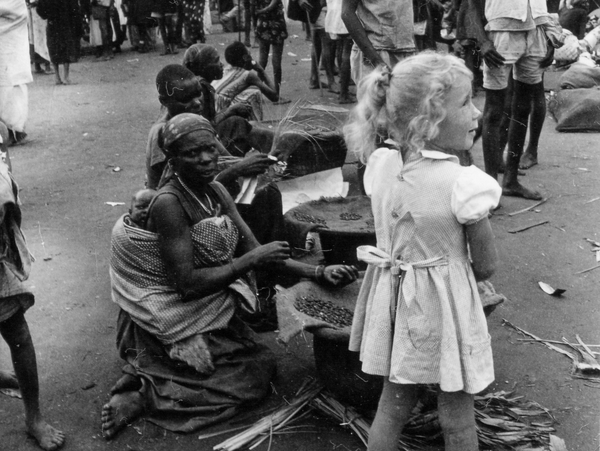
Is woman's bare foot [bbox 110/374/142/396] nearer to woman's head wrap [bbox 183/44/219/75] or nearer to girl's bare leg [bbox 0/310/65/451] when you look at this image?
girl's bare leg [bbox 0/310/65/451]

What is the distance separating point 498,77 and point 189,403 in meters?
3.56

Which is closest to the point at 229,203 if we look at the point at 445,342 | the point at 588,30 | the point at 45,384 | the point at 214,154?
the point at 214,154

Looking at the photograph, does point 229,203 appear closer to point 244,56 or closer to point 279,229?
point 279,229

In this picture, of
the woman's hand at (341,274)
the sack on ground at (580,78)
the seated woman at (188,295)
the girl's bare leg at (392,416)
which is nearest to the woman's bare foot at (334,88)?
the sack on ground at (580,78)

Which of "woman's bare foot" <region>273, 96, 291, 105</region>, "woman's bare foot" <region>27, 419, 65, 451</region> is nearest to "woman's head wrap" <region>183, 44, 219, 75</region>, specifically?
"woman's bare foot" <region>27, 419, 65, 451</region>

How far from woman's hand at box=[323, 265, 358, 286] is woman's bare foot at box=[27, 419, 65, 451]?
138 cm

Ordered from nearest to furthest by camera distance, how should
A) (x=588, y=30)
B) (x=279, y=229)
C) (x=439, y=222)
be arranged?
(x=439, y=222), (x=279, y=229), (x=588, y=30)

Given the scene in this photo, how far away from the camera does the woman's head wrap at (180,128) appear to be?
3463mm

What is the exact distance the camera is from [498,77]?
5.69m

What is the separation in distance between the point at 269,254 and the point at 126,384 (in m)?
0.95

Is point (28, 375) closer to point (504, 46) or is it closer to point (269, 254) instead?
point (269, 254)

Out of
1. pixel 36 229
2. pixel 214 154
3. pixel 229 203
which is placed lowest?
pixel 36 229

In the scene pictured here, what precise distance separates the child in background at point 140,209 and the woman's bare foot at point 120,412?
0.83 metres

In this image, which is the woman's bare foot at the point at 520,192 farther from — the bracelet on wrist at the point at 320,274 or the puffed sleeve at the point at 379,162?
the puffed sleeve at the point at 379,162
